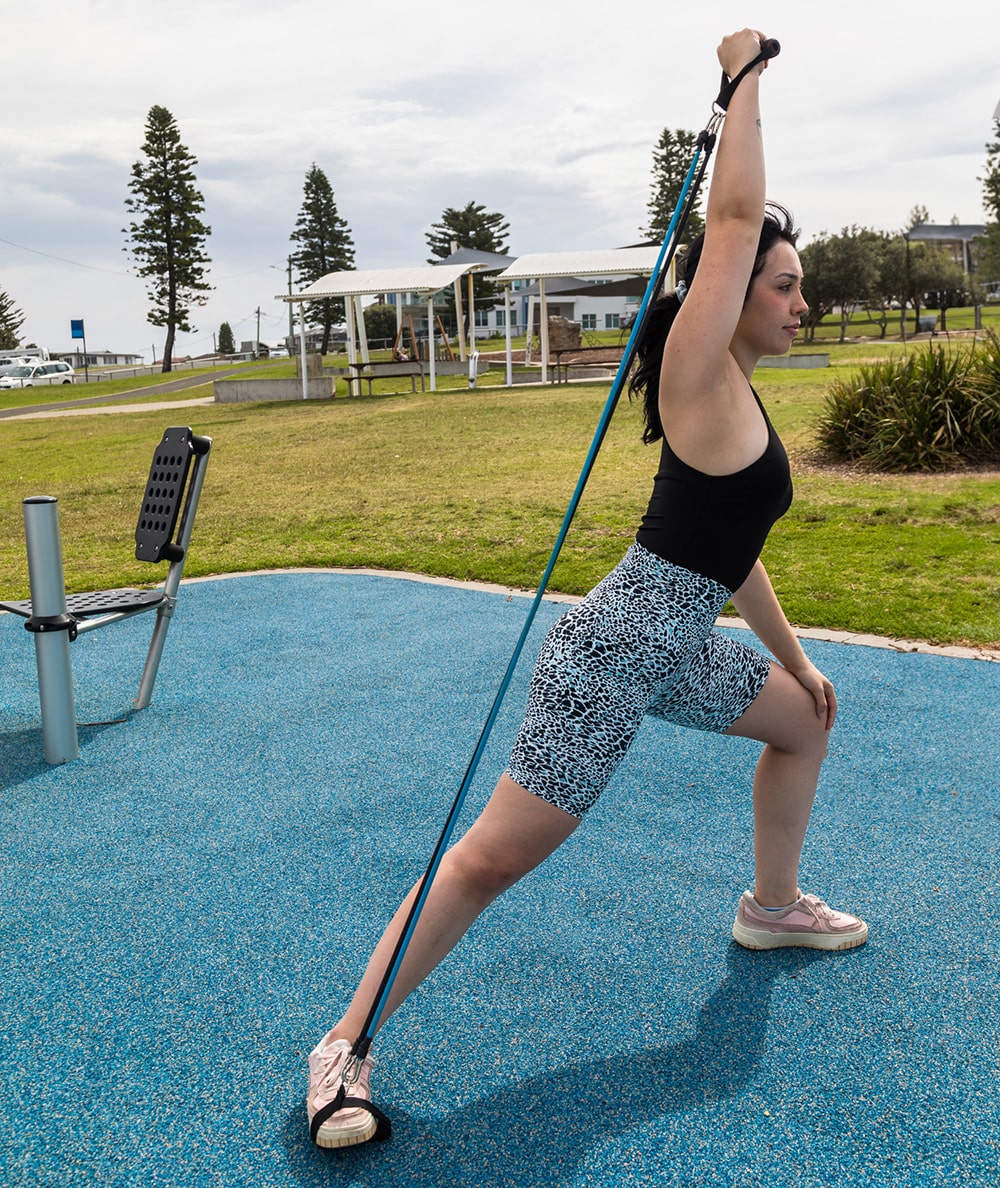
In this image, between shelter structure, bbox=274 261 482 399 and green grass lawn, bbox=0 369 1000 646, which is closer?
green grass lawn, bbox=0 369 1000 646

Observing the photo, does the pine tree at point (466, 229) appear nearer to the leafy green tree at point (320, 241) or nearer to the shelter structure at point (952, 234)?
the leafy green tree at point (320, 241)

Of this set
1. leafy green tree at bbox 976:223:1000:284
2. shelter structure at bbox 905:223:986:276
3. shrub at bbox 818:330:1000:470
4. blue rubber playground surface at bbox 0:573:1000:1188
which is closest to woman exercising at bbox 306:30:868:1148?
blue rubber playground surface at bbox 0:573:1000:1188

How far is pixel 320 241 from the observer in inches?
2344

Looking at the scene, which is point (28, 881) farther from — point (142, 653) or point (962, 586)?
point (962, 586)

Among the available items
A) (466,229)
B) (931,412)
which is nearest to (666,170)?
(466,229)

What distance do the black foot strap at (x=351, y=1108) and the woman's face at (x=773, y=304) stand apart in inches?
67.3

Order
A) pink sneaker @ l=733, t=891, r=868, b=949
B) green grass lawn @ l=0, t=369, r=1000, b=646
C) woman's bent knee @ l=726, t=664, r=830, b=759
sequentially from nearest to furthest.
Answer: woman's bent knee @ l=726, t=664, r=830, b=759
pink sneaker @ l=733, t=891, r=868, b=949
green grass lawn @ l=0, t=369, r=1000, b=646

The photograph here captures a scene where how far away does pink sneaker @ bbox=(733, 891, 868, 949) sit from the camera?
2709mm

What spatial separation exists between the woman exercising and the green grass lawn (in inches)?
148

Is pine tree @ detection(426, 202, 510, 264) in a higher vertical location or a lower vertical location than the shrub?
higher

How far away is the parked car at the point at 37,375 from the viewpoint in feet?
148

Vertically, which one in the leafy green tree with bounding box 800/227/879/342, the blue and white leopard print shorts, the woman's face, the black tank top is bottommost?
the blue and white leopard print shorts

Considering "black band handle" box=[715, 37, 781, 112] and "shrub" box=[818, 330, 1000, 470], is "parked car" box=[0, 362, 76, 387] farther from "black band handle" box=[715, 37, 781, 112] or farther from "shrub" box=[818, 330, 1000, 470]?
"black band handle" box=[715, 37, 781, 112]

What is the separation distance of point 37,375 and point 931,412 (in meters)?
47.7
